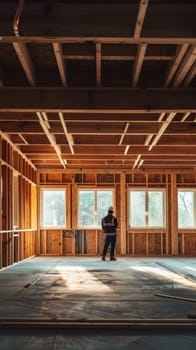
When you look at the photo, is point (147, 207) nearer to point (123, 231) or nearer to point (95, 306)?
point (123, 231)

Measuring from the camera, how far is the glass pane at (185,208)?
1645 centimetres

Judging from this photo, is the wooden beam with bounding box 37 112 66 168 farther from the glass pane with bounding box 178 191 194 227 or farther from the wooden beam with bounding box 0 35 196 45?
the glass pane with bounding box 178 191 194 227

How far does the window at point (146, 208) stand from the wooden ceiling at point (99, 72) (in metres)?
3.62

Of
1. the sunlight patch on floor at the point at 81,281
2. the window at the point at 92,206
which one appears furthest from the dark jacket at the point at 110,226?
the sunlight patch on floor at the point at 81,281

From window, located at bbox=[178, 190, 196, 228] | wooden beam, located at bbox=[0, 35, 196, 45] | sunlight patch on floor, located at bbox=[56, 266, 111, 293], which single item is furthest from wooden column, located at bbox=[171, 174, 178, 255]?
wooden beam, located at bbox=[0, 35, 196, 45]

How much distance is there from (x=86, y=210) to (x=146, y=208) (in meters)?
1.99

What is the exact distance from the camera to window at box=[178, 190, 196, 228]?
16422mm

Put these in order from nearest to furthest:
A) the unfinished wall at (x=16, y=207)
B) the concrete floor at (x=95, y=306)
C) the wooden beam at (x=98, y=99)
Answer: the concrete floor at (x=95, y=306) < the wooden beam at (x=98, y=99) < the unfinished wall at (x=16, y=207)

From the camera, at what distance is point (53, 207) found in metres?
16.3

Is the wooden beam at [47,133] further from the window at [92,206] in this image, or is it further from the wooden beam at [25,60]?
the window at [92,206]

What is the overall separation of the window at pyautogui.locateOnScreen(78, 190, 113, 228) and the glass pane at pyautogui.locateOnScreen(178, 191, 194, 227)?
2.38m

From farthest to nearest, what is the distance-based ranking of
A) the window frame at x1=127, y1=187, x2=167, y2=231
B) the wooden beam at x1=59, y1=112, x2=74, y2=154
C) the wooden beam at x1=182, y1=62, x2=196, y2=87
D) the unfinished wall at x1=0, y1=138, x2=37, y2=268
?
the window frame at x1=127, y1=187, x2=167, y2=231 → the unfinished wall at x1=0, y1=138, x2=37, y2=268 → the wooden beam at x1=59, y1=112, x2=74, y2=154 → the wooden beam at x1=182, y1=62, x2=196, y2=87

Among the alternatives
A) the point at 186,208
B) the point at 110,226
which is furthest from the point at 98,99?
the point at 186,208

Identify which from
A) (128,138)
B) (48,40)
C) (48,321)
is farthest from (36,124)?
(48,321)
